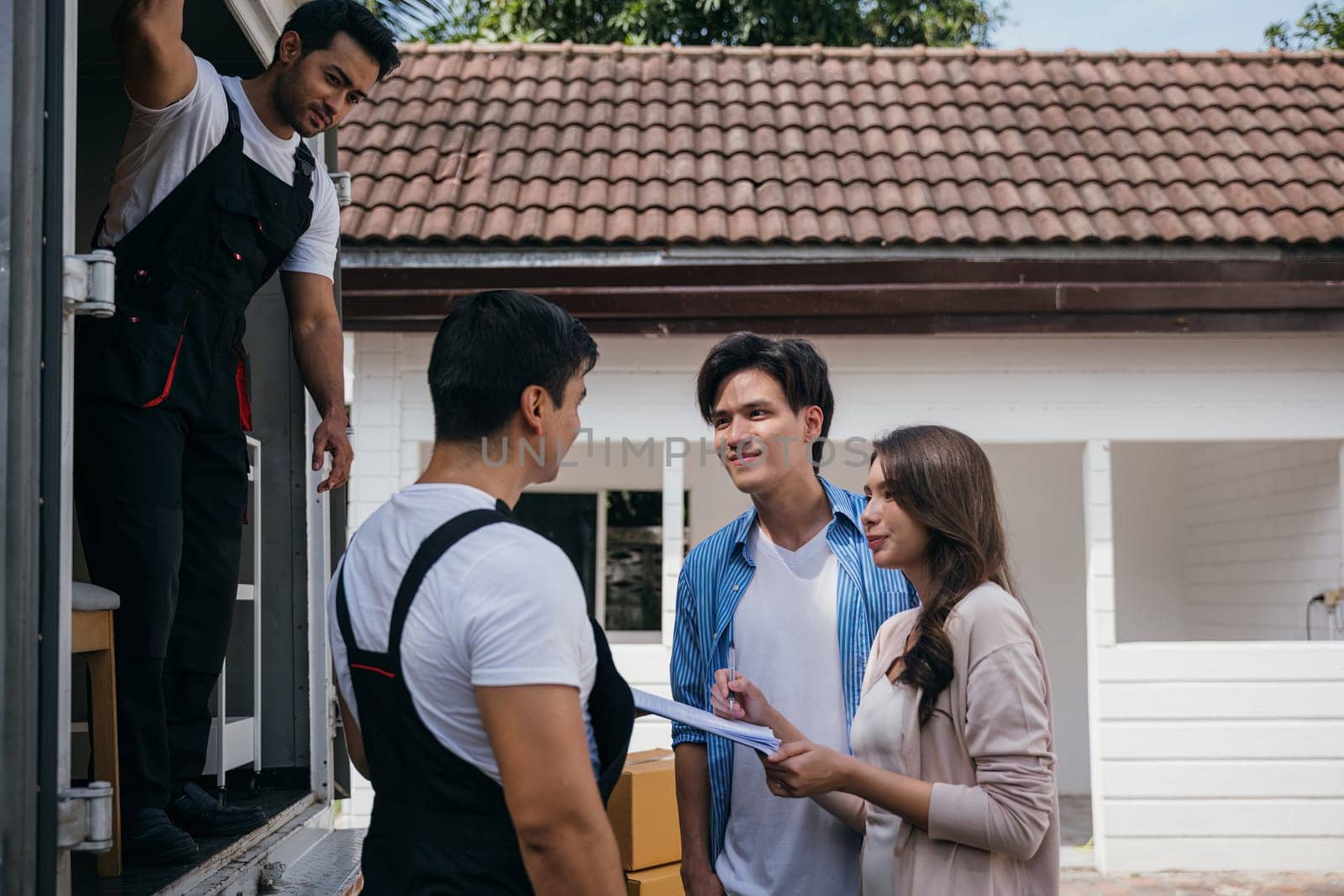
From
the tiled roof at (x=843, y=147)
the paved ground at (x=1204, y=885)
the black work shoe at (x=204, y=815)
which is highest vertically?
the tiled roof at (x=843, y=147)

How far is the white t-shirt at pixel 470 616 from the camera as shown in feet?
A: 4.97

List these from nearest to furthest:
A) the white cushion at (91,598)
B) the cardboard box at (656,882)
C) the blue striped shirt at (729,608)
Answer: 1. the white cushion at (91,598)
2. the blue striped shirt at (729,608)
3. the cardboard box at (656,882)

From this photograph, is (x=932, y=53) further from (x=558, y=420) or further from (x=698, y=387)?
(x=558, y=420)

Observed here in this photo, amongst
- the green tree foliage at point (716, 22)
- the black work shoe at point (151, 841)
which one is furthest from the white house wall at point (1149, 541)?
the green tree foliage at point (716, 22)

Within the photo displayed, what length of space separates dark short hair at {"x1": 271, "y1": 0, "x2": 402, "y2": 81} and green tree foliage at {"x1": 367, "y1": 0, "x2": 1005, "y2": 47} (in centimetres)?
1512

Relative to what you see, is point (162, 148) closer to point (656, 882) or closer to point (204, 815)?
point (204, 815)

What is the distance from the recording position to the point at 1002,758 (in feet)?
6.98

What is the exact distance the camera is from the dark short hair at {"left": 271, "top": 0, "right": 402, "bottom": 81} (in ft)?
8.71

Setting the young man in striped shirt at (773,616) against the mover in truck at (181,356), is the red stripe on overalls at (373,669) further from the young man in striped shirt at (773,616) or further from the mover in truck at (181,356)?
the young man in striped shirt at (773,616)

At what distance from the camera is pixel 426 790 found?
63.5 inches

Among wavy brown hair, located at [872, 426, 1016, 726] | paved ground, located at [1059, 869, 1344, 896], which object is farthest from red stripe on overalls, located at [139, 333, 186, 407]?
paved ground, located at [1059, 869, 1344, 896]

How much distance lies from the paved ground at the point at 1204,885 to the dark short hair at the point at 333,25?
18.5 ft

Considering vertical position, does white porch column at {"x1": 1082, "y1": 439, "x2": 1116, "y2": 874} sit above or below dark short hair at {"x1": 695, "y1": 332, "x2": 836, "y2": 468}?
below

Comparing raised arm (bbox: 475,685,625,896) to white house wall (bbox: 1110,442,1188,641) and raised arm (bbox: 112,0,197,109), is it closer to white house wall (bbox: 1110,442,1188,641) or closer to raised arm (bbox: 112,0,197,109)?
raised arm (bbox: 112,0,197,109)
